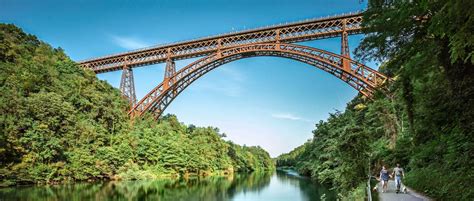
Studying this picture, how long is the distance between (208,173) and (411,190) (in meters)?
41.2

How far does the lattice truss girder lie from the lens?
27675mm

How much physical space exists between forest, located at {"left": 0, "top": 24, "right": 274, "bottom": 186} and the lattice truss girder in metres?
3.64

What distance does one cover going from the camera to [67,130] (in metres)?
30.0

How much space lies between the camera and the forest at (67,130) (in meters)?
25.3

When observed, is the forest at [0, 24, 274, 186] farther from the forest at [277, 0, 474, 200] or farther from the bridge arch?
the forest at [277, 0, 474, 200]

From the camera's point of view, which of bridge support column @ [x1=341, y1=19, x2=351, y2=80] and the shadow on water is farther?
bridge support column @ [x1=341, y1=19, x2=351, y2=80]

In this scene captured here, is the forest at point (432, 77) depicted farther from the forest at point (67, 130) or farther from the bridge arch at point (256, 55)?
the forest at point (67, 130)

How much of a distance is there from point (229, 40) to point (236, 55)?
7.46 feet

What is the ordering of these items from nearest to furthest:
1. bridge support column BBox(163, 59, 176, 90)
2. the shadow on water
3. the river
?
the river, the shadow on water, bridge support column BBox(163, 59, 176, 90)

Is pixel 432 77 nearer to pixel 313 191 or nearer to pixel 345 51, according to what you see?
pixel 313 191

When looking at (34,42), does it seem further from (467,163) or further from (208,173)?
(467,163)

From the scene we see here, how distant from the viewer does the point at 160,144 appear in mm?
40312

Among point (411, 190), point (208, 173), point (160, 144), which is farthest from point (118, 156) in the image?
point (411, 190)

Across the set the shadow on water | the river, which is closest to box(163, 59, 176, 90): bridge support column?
the river
